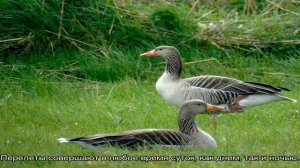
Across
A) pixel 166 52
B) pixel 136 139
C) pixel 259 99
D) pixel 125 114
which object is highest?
pixel 136 139

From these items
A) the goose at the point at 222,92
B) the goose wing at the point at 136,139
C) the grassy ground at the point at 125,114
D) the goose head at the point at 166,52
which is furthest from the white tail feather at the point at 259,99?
the goose wing at the point at 136,139

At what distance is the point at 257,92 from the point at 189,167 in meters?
3.07

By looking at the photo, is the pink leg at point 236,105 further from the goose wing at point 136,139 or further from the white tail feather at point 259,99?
the goose wing at point 136,139

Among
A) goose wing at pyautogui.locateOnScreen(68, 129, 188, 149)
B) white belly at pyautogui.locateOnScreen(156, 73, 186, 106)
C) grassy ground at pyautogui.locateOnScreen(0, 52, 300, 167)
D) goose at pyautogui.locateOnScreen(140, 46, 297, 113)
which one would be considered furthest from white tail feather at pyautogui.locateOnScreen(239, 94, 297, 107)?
goose wing at pyautogui.locateOnScreen(68, 129, 188, 149)

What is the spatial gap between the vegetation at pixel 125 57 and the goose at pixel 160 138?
90cm

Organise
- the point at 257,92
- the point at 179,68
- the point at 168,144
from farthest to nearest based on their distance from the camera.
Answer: the point at 179,68 → the point at 257,92 → the point at 168,144

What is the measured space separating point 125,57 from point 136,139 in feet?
15.8

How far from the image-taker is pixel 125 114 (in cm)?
1084

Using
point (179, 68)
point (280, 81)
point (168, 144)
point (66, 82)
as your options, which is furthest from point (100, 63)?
point (168, 144)

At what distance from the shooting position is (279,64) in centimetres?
1355

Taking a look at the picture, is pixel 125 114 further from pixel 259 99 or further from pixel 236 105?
pixel 259 99

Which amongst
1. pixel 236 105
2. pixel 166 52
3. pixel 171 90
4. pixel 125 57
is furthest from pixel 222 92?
pixel 125 57

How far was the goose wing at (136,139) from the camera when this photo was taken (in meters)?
8.61

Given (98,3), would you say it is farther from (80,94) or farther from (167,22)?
(80,94)
